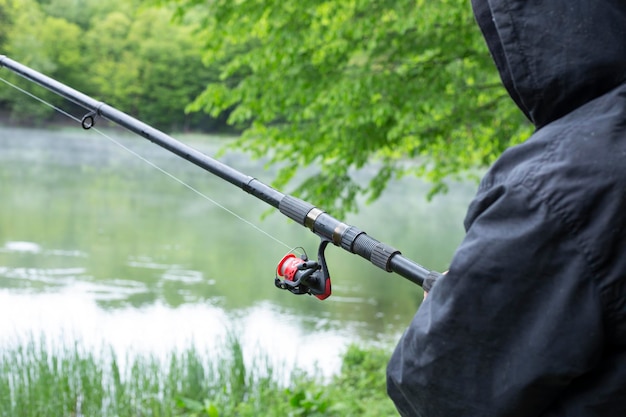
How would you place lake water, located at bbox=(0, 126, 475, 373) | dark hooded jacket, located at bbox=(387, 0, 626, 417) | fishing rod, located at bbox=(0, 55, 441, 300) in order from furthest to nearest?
lake water, located at bbox=(0, 126, 475, 373)
fishing rod, located at bbox=(0, 55, 441, 300)
dark hooded jacket, located at bbox=(387, 0, 626, 417)

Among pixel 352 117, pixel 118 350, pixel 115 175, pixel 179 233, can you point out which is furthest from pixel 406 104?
pixel 115 175

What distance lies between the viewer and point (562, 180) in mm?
1123

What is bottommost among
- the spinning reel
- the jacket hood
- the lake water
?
the lake water

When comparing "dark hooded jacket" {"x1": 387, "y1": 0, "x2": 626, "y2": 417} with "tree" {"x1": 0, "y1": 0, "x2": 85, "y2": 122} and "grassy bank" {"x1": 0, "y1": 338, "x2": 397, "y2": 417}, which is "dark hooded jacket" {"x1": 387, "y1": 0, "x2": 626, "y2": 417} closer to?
"grassy bank" {"x1": 0, "y1": 338, "x2": 397, "y2": 417}

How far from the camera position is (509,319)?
117 centimetres

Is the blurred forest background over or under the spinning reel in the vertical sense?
over

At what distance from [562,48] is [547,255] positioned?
0.32m

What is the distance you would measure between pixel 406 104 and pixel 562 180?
5.29m

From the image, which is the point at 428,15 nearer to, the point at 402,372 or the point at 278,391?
the point at 278,391

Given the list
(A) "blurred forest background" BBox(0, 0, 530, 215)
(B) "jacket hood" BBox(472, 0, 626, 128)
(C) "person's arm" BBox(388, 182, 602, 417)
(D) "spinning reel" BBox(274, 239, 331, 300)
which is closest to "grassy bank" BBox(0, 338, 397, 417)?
(A) "blurred forest background" BBox(0, 0, 530, 215)

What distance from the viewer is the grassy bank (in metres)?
5.09

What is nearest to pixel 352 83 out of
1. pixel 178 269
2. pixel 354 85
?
pixel 354 85

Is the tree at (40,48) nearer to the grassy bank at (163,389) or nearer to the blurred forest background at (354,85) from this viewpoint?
the blurred forest background at (354,85)

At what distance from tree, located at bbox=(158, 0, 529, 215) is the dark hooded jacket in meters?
4.86
